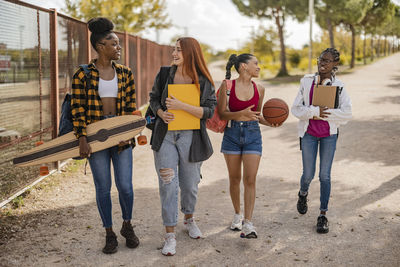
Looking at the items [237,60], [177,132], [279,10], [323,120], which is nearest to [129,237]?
[177,132]

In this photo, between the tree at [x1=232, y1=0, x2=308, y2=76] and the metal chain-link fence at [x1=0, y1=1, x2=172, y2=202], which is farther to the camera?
the tree at [x1=232, y1=0, x2=308, y2=76]

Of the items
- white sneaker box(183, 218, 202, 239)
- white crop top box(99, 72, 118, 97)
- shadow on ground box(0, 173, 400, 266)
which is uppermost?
white crop top box(99, 72, 118, 97)

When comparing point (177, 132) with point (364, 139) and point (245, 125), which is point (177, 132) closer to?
point (245, 125)

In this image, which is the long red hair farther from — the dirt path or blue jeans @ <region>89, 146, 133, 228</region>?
the dirt path

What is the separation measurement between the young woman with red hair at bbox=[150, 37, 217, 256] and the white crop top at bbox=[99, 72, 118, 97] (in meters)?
0.34

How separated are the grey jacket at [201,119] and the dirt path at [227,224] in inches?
34.5

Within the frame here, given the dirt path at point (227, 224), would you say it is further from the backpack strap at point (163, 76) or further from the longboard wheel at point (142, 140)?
the backpack strap at point (163, 76)

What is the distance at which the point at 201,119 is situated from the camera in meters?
4.20

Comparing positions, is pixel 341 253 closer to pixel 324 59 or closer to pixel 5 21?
pixel 324 59

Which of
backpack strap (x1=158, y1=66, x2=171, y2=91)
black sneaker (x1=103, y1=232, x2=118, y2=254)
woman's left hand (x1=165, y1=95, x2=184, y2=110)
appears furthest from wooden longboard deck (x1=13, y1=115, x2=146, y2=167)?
→ black sneaker (x1=103, y1=232, x2=118, y2=254)

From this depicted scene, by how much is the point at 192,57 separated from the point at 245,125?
839 mm

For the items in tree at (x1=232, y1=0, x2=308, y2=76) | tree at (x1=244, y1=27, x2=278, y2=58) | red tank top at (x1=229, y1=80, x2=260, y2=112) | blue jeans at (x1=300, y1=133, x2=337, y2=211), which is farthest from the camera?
tree at (x1=244, y1=27, x2=278, y2=58)

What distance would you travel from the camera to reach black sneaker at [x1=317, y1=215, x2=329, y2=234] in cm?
458

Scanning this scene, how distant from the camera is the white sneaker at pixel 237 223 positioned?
4.67m
